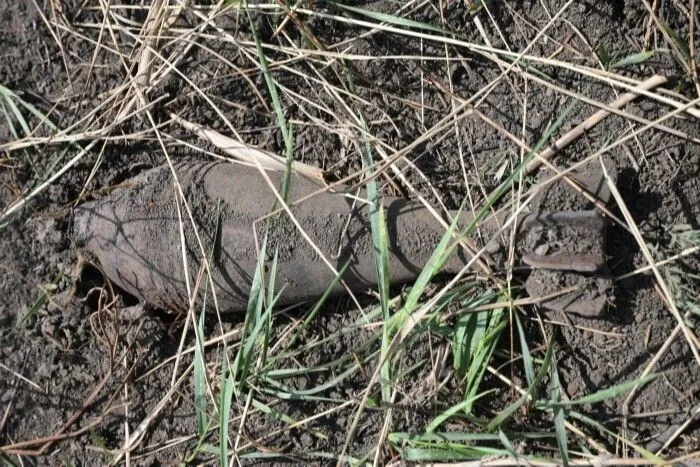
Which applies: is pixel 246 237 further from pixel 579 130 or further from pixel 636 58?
pixel 636 58

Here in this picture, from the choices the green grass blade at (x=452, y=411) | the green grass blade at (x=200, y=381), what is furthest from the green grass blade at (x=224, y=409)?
the green grass blade at (x=452, y=411)

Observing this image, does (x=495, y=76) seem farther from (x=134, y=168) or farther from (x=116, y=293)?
(x=116, y=293)

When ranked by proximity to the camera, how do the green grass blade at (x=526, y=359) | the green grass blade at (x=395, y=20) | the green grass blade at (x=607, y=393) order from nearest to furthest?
the green grass blade at (x=607, y=393) < the green grass blade at (x=526, y=359) < the green grass blade at (x=395, y=20)

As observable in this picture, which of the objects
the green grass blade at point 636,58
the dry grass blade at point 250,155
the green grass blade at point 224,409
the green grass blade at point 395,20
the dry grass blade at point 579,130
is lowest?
the green grass blade at point 224,409

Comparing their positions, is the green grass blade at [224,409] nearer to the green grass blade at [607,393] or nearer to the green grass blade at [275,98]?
the green grass blade at [275,98]

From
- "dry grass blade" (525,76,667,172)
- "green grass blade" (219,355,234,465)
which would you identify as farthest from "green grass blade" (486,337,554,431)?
"green grass blade" (219,355,234,465)

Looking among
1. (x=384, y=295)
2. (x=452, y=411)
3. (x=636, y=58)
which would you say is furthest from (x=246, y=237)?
(x=636, y=58)

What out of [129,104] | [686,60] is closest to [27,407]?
[129,104]
